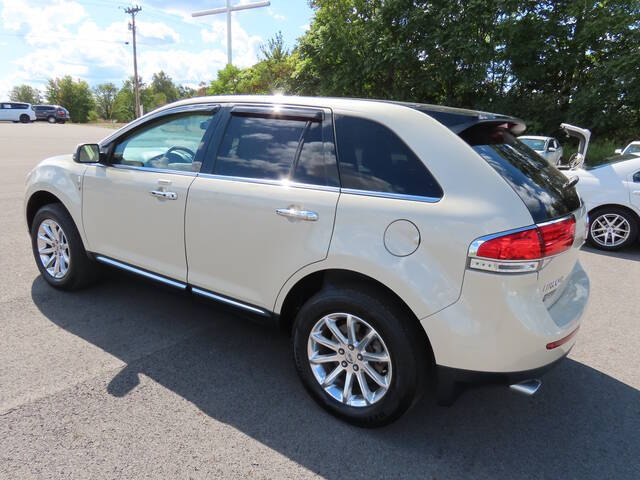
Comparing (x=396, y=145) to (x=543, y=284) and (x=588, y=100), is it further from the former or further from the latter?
(x=588, y=100)

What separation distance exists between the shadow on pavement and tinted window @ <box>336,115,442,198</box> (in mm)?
1335

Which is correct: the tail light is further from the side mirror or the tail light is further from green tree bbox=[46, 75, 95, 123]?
green tree bbox=[46, 75, 95, 123]

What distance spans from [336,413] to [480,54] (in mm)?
15154

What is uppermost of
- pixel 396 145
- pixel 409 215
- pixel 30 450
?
pixel 396 145

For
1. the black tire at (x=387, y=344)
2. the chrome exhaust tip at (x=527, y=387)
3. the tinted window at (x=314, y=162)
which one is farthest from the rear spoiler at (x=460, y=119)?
the chrome exhaust tip at (x=527, y=387)

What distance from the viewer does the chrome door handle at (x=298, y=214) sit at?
8.25ft

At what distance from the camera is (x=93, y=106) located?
235ft

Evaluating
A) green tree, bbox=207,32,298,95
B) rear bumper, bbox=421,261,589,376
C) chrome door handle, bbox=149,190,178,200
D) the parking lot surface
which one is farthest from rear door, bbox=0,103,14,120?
rear bumper, bbox=421,261,589,376

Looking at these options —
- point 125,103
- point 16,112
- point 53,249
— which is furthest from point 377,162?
point 125,103

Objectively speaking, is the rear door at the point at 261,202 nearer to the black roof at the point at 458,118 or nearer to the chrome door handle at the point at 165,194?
the chrome door handle at the point at 165,194

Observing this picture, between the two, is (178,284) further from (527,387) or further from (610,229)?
(610,229)

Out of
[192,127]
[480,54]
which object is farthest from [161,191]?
[480,54]

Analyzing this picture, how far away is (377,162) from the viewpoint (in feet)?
8.09

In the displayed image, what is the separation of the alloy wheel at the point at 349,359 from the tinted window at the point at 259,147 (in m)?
0.93
